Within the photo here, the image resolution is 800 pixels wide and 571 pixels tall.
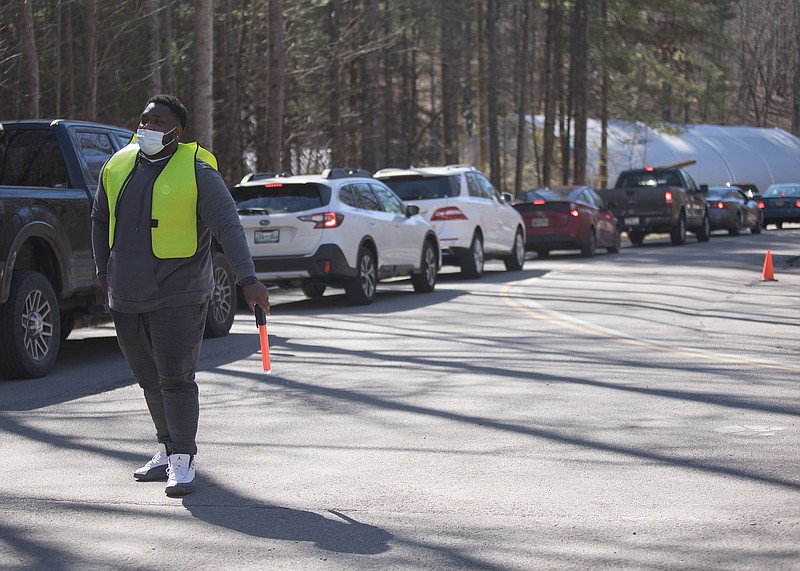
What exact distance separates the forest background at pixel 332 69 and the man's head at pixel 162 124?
52.7 feet

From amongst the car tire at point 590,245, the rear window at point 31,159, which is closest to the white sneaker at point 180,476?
the rear window at point 31,159

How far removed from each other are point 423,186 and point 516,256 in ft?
10.6

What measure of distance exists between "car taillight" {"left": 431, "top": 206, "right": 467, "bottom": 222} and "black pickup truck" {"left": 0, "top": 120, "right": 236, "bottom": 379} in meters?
9.97

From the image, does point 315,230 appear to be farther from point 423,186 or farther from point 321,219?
point 423,186

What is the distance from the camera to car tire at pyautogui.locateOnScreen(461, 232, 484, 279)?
73.0 ft

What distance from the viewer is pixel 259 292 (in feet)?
20.0

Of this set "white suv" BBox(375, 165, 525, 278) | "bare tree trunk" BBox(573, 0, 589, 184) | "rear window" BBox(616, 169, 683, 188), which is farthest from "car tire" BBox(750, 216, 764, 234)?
"white suv" BBox(375, 165, 525, 278)

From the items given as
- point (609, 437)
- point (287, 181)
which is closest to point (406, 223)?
point (287, 181)

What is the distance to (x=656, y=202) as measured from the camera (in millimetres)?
33562

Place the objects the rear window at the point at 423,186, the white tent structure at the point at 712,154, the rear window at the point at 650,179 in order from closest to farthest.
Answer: the rear window at the point at 423,186, the rear window at the point at 650,179, the white tent structure at the point at 712,154

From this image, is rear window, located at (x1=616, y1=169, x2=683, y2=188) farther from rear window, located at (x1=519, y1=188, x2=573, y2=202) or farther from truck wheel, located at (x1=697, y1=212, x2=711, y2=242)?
rear window, located at (x1=519, y1=188, x2=573, y2=202)

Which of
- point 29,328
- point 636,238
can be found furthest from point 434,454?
point 636,238

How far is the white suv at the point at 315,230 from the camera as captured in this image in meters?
16.4

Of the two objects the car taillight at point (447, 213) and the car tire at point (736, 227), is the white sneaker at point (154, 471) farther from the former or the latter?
the car tire at point (736, 227)
